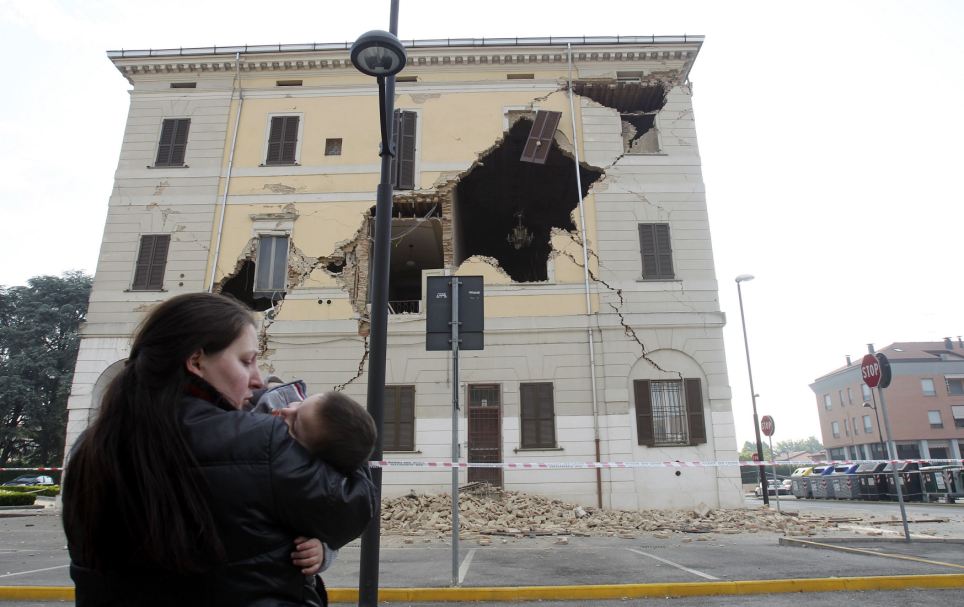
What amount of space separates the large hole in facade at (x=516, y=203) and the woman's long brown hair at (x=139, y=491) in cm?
1583

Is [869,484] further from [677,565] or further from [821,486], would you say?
[677,565]

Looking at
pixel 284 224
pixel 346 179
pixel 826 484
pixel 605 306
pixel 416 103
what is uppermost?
pixel 416 103

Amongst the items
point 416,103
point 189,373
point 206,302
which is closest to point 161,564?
point 189,373

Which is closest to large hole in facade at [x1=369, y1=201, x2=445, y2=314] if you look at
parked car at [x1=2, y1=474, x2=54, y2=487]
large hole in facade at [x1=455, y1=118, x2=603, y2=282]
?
large hole in facade at [x1=455, y1=118, x2=603, y2=282]

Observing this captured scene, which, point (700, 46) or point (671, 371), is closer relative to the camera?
point (671, 371)

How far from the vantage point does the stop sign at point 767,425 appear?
68.7 feet

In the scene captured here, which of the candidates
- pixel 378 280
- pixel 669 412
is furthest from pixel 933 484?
pixel 378 280

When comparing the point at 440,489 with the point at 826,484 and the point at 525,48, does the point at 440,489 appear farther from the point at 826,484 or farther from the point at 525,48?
the point at 826,484

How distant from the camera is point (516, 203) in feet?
68.3

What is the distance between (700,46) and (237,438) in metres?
19.7

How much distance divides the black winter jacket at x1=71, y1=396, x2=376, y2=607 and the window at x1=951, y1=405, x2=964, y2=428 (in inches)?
2652

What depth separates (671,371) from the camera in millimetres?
15273

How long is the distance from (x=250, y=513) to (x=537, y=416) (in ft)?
46.3

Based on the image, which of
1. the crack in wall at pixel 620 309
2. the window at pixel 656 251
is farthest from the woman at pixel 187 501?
the window at pixel 656 251
